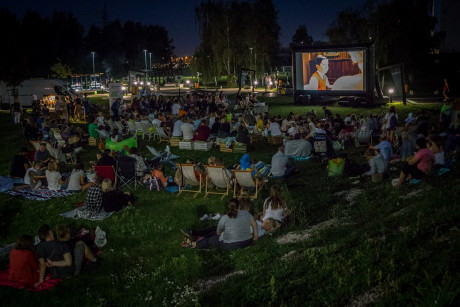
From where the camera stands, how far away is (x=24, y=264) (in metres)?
5.82

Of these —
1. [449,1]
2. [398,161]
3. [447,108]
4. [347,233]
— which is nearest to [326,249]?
[347,233]

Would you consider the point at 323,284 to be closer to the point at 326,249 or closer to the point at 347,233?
the point at 326,249

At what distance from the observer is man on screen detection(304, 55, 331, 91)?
27.4m

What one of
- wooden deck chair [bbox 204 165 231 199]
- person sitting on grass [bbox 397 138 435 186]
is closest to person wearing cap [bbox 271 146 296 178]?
wooden deck chair [bbox 204 165 231 199]

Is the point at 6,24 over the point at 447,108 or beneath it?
over

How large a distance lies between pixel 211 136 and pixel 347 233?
994 centimetres

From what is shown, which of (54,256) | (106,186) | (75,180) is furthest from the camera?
(75,180)

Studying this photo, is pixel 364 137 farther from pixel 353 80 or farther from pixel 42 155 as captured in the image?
pixel 353 80

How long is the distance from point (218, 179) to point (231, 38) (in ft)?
130

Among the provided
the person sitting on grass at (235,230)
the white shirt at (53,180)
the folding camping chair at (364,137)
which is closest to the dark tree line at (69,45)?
the white shirt at (53,180)

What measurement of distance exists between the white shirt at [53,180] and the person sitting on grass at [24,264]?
5.26 meters

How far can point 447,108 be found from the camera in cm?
1471

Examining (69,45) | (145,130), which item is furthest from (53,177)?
(69,45)

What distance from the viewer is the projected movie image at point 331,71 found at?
26344 mm
